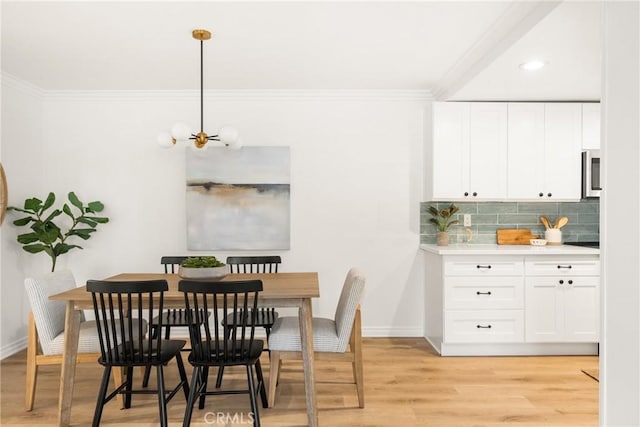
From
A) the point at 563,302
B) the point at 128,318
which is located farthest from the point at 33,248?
the point at 563,302

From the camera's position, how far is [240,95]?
15.8ft

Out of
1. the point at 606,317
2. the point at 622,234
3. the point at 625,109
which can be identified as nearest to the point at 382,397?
the point at 606,317

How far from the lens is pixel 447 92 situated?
4469 millimetres

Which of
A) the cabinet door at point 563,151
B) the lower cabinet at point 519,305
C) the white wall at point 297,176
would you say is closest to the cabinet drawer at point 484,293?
the lower cabinet at point 519,305

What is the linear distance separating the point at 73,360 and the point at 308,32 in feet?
8.26

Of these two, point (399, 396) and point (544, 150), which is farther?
point (544, 150)

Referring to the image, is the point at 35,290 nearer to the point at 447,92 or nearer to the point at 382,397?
the point at 382,397

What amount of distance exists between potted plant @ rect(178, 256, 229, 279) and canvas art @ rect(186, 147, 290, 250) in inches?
56.6

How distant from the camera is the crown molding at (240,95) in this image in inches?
189

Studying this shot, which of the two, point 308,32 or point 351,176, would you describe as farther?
point 351,176

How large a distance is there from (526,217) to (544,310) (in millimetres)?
1090

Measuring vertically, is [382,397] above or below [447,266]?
below

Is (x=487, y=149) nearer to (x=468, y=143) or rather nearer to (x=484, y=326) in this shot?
(x=468, y=143)

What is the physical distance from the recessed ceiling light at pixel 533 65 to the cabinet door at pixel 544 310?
1.76 meters
